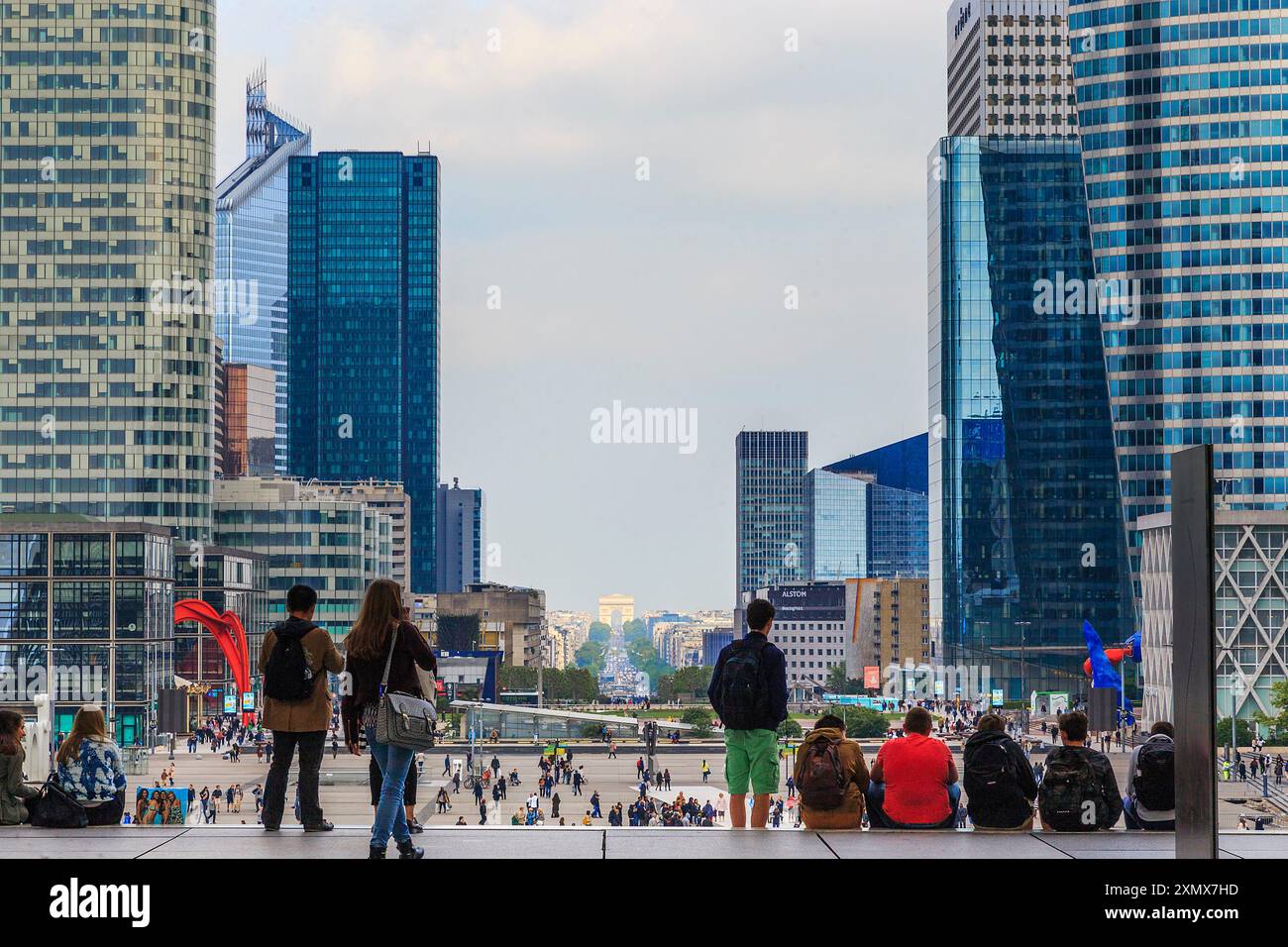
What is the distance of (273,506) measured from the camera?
403 ft

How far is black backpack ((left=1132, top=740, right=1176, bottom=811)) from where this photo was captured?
40.0ft

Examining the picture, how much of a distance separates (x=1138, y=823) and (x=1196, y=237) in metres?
115

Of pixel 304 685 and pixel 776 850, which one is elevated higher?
pixel 304 685

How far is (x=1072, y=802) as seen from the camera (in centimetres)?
1205

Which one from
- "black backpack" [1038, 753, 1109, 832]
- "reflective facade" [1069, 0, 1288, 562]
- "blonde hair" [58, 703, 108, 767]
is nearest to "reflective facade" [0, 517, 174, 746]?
"blonde hair" [58, 703, 108, 767]

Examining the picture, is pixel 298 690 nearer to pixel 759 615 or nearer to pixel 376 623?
pixel 376 623

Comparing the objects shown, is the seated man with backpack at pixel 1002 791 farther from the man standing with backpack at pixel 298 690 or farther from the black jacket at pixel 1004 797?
the man standing with backpack at pixel 298 690

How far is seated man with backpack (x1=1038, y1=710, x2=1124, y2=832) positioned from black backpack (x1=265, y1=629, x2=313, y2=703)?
5.98m

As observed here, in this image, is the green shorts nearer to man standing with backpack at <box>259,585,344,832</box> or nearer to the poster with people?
man standing with backpack at <box>259,585,344,832</box>

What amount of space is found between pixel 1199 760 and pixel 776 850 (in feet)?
10.6

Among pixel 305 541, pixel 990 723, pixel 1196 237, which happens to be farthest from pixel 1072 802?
pixel 1196 237

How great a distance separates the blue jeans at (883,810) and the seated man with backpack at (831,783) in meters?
0.28
